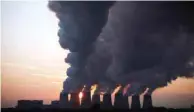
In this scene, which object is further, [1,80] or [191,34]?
[191,34]

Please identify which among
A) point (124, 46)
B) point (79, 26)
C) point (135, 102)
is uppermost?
point (79, 26)

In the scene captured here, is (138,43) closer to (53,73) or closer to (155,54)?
(155,54)

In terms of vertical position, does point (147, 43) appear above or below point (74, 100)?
above

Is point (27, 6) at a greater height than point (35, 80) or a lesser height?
greater

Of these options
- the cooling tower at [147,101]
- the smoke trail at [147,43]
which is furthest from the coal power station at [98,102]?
the smoke trail at [147,43]

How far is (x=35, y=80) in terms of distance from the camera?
2762mm

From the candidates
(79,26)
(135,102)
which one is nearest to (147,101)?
(135,102)

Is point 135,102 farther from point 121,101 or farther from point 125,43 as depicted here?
point 125,43

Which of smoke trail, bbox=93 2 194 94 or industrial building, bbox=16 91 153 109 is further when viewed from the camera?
smoke trail, bbox=93 2 194 94

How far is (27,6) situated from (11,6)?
0.14 meters

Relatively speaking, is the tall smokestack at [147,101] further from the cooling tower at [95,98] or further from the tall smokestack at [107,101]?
the cooling tower at [95,98]

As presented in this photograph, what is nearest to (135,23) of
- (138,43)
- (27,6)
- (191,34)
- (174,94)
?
(138,43)

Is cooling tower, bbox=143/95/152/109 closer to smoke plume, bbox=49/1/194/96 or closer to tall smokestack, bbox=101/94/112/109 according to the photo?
smoke plume, bbox=49/1/194/96

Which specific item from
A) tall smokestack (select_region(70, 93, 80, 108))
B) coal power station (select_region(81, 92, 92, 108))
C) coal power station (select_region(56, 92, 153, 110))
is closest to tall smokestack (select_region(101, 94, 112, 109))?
coal power station (select_region(56, 92, 153, 110))
